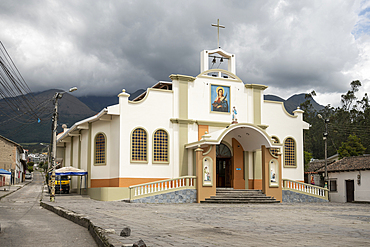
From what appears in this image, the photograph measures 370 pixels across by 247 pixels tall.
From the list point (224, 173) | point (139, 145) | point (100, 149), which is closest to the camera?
point (139, 145)

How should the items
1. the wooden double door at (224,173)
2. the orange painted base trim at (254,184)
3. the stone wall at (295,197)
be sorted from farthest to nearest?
the wooden double door at (224,173) < the orange painted base trim at (254,184) < the stone wall at (295,197)

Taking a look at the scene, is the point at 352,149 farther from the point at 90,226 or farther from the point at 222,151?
the point at 90,226

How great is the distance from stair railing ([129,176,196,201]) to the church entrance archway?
4734 mm

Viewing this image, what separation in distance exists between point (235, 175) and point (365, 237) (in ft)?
61.3

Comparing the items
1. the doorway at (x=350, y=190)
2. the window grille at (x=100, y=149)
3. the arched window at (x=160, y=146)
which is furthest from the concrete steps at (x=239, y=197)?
the doorway at (x=350, y=190)

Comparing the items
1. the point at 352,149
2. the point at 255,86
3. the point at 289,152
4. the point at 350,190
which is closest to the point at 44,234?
the point at 255,86

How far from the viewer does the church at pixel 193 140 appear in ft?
76.8

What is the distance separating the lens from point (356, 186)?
95.4 ft

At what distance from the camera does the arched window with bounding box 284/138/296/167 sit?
1127 inches

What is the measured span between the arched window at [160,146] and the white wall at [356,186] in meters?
15.1

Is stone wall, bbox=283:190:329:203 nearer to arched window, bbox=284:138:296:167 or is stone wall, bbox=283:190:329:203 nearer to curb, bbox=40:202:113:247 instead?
arched window, bbox=284:138:296:167

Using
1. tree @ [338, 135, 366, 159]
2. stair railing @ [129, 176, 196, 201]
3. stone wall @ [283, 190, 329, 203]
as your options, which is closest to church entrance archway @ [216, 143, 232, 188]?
stone wall @ [283, 190, 329, 203]

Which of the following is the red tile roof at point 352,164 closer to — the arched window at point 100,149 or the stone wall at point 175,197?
the stone wall at point 175,197

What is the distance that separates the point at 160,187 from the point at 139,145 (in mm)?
3571
